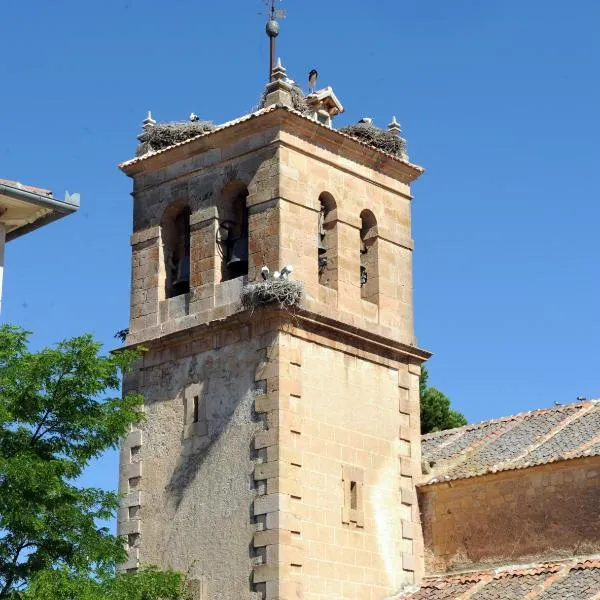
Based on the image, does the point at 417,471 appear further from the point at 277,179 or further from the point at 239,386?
the point at 277,179

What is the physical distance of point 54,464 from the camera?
20500 millimetres

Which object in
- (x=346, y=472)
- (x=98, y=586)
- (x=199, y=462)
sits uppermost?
(x=199, y=462)

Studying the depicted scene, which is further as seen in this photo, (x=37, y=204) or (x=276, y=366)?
(x=276, y=366)

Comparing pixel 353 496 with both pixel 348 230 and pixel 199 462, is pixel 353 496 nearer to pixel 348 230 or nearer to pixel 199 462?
pixel 199 462

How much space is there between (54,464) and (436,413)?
17770mm

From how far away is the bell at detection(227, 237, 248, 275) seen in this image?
2512 centimetres

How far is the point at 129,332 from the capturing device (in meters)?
26.0

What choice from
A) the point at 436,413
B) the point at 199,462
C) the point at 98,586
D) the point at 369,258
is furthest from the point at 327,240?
the point at 436,413

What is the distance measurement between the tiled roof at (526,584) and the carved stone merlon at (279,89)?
7434 millimetres

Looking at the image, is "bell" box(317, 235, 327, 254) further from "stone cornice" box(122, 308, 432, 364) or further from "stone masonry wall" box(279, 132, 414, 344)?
"stone cornice" box(122, 308, 432, 364)

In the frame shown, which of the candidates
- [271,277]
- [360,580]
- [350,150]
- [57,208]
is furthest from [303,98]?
[360,580]

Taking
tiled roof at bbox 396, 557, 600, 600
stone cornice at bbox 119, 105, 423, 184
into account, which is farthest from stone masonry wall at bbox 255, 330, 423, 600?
stone cornice at bbox 119, 105, 423, 184

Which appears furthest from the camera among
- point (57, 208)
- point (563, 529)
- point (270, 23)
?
point (270, 23)

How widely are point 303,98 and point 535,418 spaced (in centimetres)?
610
